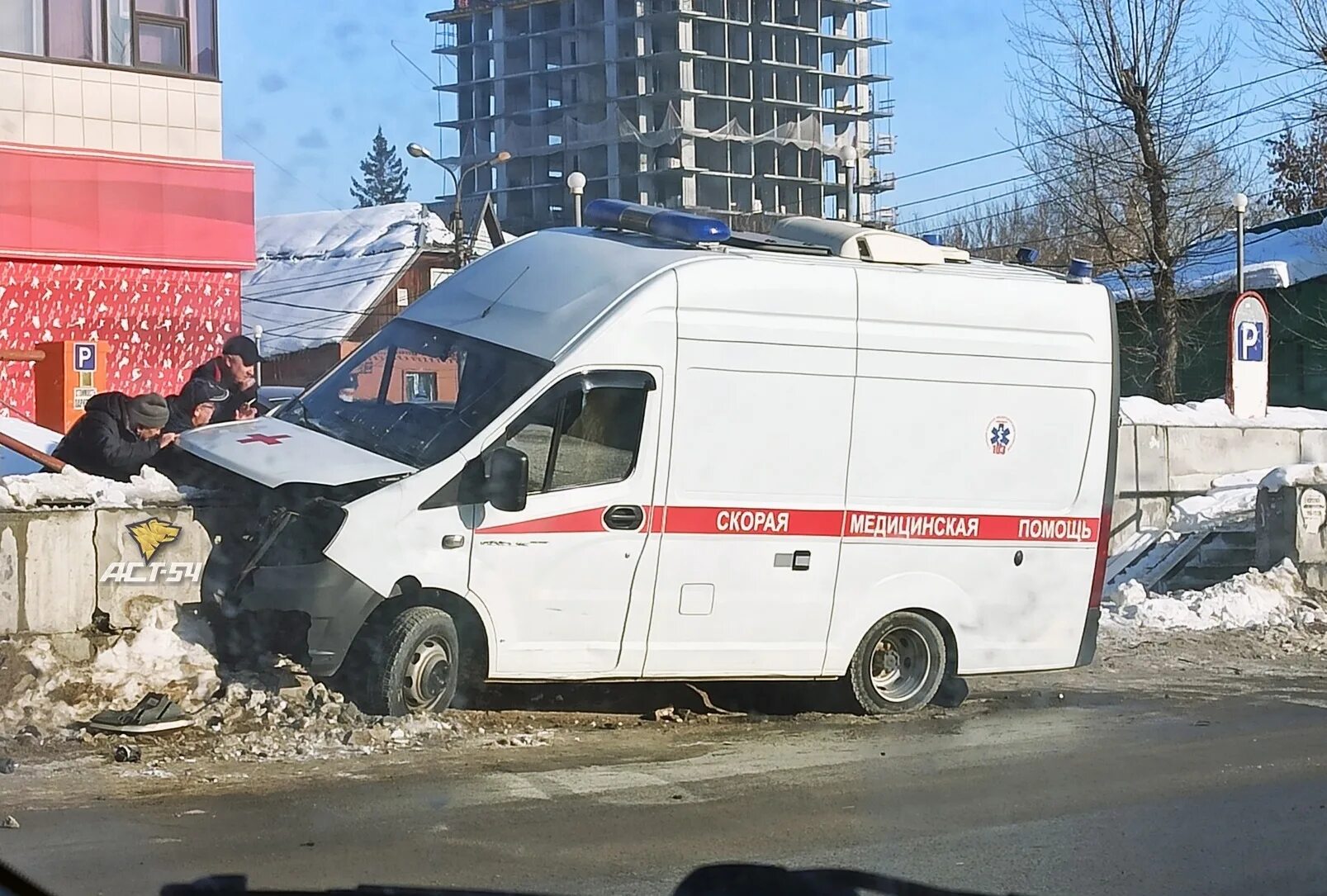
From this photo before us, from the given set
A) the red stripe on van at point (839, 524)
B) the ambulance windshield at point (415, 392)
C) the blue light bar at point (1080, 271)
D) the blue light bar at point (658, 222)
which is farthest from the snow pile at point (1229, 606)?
the ambulance windshield at point (415, 392)

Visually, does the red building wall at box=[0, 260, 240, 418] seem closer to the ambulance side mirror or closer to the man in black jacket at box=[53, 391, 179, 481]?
the man in black jacket at box=[53, 391, 179, 481]

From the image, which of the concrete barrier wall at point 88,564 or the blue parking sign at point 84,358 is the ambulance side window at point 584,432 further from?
the blue parking sign at point 84,358

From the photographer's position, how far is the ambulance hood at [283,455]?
9.07 meters

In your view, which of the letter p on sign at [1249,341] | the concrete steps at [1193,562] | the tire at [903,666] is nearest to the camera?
the tire at [903,666]

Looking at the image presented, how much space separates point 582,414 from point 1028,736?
323 centimetres

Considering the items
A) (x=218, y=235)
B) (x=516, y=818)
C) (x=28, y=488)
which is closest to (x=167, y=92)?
(x=218, y=235)

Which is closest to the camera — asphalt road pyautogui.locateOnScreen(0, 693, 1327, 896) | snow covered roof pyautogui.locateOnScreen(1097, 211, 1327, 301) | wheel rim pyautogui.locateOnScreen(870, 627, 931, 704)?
asphalt road pyautogui.locateOnScreen(0, 693, 1327, 896)

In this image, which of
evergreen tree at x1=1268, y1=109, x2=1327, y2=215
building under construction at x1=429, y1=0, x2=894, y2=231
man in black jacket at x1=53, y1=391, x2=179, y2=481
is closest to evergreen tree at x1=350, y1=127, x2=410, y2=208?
building under construction at x1=429, y1=0, x2=894, y2=231

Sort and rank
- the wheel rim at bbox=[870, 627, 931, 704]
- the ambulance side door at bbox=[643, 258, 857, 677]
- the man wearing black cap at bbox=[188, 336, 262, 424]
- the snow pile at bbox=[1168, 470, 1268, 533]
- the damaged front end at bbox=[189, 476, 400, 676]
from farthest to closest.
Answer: the snow pile at bbox=[1168, 470, 1268, 533]
the man wearing black cap at bbox=[188, 336, 262, 424]
the wheel rim at bbox=[870, 627, 931, 704]
the ambulance side door at bbox=[643, 258, 857, 677]
the damaged front end at bbox=[189, 476, 400, 676]

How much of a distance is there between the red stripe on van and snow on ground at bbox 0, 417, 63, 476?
370 cm

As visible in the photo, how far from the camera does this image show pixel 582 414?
9445mm

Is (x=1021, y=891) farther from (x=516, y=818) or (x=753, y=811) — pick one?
(x=516, y=818)

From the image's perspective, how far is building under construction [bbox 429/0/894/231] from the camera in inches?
2933

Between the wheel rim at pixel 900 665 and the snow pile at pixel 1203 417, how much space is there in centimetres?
703
